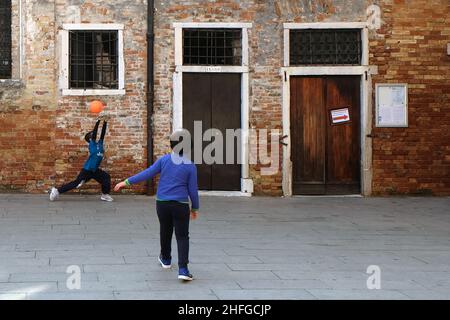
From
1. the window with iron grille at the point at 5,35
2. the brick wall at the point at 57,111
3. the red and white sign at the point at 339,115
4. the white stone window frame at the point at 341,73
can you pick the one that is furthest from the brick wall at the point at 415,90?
the window with iron grille at the point at 5,35

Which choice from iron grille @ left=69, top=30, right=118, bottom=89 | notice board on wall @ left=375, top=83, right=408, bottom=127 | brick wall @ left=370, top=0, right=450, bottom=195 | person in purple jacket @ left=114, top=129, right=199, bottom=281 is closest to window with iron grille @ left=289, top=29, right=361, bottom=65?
brick wall @ left=370, top=0, right=450, bottom=195

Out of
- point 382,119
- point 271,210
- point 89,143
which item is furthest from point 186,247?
point 382,119

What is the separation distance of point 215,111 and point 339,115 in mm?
2617

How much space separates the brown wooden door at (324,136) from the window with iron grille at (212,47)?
139 cm

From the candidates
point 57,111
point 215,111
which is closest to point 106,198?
point 57,111

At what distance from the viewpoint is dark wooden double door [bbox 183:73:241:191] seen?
1467 centimetres

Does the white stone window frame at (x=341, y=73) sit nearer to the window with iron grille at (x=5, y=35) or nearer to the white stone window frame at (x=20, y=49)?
the white stone window frame at (x=20, y=49)

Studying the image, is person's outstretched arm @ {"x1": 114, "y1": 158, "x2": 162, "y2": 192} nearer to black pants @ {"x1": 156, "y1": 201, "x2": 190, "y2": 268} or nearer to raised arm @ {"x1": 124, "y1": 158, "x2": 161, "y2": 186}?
raised arm @ {"x1": 124, "y1": 158, "x2": 161, "y2": 186}

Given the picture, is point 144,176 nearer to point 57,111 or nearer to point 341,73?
point 57,111

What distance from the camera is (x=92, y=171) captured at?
13.4m

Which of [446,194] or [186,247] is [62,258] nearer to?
[186,247]

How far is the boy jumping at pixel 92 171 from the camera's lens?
1335 centimetres

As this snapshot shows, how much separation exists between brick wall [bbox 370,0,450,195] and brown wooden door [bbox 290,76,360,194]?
0.48m

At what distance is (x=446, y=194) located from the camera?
14.9 m
